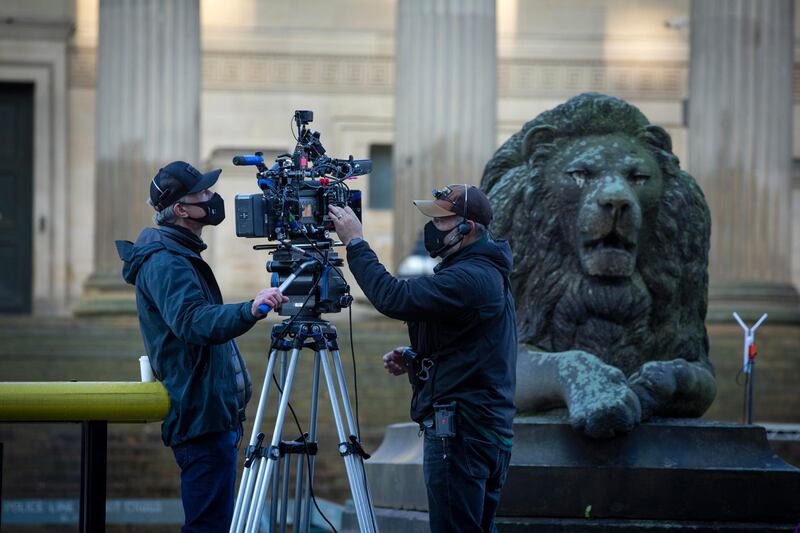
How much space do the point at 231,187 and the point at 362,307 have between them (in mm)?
3230

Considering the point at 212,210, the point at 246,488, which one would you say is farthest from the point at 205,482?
the point at 212,210

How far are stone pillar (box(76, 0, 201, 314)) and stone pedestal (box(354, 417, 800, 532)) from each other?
43.3ft

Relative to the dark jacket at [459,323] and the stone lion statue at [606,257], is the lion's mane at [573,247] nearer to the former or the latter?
the stone lion statue at [606,257]

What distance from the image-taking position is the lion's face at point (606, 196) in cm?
809

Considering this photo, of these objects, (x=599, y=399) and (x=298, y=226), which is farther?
(x=599, y=399)

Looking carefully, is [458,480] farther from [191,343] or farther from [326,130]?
[326,130]

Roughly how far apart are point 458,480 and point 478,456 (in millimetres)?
114

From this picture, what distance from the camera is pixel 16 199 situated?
26.2 m

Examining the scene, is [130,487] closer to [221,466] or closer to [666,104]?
[221,466]

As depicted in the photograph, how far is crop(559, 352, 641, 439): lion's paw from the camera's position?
7.72 meters

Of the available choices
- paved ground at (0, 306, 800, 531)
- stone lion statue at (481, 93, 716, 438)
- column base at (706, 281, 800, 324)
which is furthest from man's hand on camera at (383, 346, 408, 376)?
column base at (706, 281, 800, 324)

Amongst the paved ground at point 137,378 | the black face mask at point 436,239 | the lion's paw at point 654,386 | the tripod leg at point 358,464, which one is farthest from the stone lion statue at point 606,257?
the paved ground at point 137,378

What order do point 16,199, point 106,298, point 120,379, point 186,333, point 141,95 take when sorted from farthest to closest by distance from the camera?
point 16,199, point 106,298, point 141,95, point 120,379, point 186,333

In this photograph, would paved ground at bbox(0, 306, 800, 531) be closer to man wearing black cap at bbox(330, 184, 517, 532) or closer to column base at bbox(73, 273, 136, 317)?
column base at bbox(73, 273, 136, 317)
